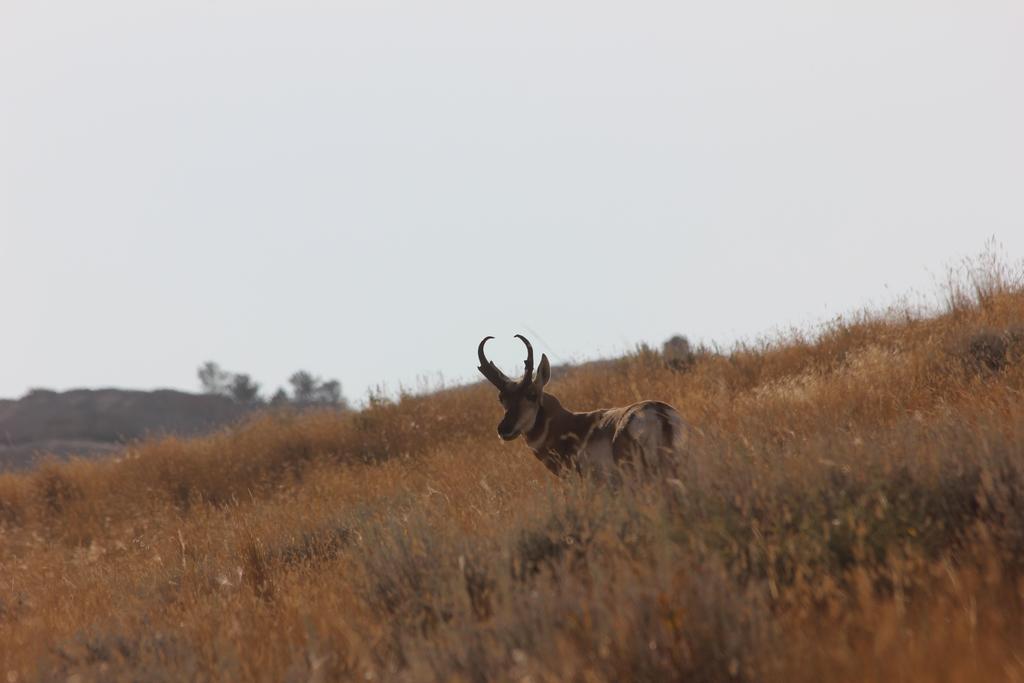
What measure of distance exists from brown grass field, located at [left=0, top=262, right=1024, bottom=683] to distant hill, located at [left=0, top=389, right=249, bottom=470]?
2866 cm

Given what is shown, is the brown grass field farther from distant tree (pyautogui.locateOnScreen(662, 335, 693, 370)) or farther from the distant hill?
the distant hill

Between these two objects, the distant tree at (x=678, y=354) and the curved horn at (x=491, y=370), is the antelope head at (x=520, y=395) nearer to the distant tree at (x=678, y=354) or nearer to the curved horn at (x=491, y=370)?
the curved horn at (x=491, y=370)

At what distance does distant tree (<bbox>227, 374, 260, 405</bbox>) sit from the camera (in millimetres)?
47891

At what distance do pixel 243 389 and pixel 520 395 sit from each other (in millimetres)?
43513

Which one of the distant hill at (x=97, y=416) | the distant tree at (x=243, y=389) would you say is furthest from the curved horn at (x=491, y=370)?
the distant tree at (x=243, y=389)

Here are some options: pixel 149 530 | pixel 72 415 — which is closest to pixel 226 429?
pixel 149 530

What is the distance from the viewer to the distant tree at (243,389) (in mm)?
47891

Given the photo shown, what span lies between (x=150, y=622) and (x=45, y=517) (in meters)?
9.74

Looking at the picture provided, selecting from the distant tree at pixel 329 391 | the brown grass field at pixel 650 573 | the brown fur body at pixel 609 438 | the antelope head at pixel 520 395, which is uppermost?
the distant tree at pixel 329 391

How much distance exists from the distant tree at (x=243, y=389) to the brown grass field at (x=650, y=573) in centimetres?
3919

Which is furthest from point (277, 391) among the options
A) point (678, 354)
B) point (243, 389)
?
point (678, 354)

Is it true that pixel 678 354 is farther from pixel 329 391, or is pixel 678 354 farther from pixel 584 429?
pixel 329 391

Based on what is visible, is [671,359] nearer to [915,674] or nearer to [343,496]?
[343,496]

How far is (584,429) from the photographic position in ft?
23.5
